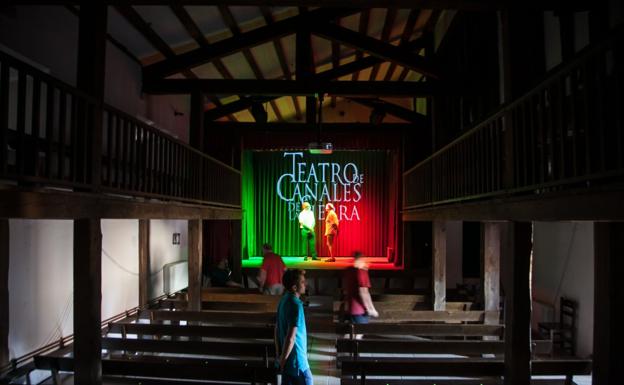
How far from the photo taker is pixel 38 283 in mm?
7098

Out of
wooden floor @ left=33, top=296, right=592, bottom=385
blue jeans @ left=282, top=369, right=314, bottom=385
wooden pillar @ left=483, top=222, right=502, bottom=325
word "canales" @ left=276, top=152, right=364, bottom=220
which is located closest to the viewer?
blue jeans @ left=282, top=369, right=314, bottom=385

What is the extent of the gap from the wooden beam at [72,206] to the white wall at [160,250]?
14.1 ft

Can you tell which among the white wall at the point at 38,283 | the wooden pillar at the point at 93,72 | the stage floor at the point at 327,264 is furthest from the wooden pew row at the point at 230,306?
the wooden pillar at the point at 93,72

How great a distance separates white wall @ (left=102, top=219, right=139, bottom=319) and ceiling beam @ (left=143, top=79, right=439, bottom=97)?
2.80 meters

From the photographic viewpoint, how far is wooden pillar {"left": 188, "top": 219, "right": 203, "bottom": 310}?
10172 millimetres

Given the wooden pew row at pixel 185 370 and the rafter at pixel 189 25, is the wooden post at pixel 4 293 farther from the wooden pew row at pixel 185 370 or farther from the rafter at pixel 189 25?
the rafter at pixel 189 25

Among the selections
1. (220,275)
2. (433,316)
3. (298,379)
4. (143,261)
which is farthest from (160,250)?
(298,379)

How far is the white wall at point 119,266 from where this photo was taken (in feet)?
29.9

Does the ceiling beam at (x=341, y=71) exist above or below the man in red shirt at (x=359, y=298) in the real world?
above

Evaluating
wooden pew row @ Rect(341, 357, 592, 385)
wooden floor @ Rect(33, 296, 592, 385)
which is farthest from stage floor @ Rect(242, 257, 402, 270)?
wooden pew row @ Rect(341, 357, 592, 385)

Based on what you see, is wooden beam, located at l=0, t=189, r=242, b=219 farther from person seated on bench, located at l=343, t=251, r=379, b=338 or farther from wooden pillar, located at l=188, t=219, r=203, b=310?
person seated on bench, located at l=343, t=251, r=379, b=338

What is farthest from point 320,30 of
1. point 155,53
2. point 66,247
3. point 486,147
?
point 66,247

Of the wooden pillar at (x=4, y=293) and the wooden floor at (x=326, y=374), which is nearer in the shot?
the wooden floor at (x=326, y=374)

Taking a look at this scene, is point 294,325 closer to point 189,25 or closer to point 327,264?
point 189,25
